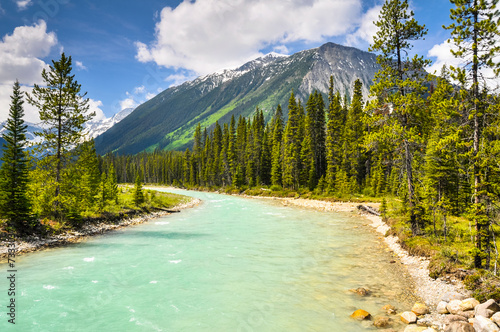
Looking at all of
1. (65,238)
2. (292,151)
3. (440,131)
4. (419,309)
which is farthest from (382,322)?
(292,151)

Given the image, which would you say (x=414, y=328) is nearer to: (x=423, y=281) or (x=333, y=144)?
(x=423, y=281)

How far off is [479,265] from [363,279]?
4.56 meters

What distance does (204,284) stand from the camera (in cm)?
1240

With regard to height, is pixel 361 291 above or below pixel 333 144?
below

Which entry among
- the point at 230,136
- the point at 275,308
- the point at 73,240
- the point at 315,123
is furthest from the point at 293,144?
the point at 275,308

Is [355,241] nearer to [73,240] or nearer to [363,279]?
[363,279]

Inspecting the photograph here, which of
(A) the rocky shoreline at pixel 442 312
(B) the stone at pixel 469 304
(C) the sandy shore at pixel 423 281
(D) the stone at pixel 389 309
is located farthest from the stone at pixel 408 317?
(B) the stone at pixel 469 304

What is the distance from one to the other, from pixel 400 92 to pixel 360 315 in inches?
566

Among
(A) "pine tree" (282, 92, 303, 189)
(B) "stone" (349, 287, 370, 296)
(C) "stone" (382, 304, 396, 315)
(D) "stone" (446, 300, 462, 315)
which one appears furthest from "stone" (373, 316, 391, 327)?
(A) "pine tree" (282, 92, 303, 189)

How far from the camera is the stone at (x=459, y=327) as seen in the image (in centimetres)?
745

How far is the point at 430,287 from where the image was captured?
11172mm

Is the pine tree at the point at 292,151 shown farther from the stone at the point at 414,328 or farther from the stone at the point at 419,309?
the stone at the point at 414,328

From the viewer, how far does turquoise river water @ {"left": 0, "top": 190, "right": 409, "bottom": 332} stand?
920 cm

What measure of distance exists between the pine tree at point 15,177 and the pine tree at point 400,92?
25.2 meters
